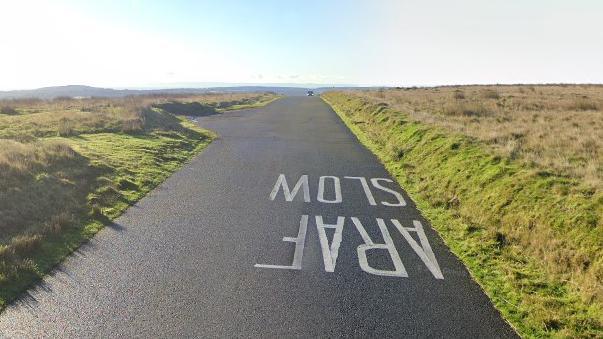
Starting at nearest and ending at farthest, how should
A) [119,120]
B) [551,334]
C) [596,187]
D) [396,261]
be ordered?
[551,334]
[396,261]
[596,187]
[119,120]

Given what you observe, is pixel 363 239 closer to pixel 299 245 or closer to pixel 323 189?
pixel 299 245

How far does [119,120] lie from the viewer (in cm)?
2584

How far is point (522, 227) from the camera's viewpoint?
838 centimetres

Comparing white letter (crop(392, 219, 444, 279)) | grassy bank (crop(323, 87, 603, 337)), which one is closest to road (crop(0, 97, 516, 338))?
white letter (crop(392, 219, 444, 279))

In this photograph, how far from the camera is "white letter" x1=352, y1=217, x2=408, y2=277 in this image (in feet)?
23.9

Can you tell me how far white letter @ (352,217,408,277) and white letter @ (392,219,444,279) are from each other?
385mm

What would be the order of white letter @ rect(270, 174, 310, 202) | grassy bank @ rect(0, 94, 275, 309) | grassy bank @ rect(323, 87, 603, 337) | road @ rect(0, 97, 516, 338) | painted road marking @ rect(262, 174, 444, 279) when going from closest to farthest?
road @ rect(0, 97, 516, 338) < grassy bank @ rect(323, 87, 603, 337) < painted road marking @ rect(262, 174, 444, 279) < grassy bank @ rect(0, 94, 275, 309) < white letter @ rect(270, 174, 310, 202)

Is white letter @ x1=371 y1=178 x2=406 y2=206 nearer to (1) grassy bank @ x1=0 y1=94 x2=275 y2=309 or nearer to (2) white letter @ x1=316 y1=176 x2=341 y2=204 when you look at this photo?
(2) white letter @ x1=316 y1=176 x2=341 y2=204

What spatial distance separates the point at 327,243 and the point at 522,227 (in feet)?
13.2

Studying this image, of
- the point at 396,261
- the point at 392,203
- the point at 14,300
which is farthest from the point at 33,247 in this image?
the point at 392,203

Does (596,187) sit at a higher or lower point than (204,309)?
higher

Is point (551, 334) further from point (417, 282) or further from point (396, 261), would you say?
point (396, 261)

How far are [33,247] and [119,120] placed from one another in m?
19.8

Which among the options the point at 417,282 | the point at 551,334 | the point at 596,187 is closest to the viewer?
the point at 551,334
